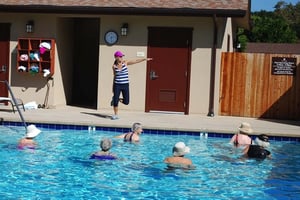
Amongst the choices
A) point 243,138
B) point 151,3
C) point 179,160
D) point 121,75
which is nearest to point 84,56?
point 151,3

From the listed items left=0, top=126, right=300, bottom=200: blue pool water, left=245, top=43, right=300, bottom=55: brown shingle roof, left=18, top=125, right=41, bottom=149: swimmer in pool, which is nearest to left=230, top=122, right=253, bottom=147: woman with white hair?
left=0, top=126, right=300, bottom=200: blue pool water

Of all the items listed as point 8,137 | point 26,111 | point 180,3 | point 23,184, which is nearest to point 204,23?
point 180,3

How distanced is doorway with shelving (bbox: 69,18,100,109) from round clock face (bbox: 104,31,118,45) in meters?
2.61

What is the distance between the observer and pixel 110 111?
49.0ft

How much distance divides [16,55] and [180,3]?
16.8 feet

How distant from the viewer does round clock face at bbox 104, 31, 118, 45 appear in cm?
1502

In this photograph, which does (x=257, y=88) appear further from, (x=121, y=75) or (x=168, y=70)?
(x=121, y=75)

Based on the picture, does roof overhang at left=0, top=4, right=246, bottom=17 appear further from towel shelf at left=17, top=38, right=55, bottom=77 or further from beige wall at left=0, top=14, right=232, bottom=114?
towel shelf at left=17, top=38, right=55, bottom=77

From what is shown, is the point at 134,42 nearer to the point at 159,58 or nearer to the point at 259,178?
the point at 159,58

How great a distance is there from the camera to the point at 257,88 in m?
14.8

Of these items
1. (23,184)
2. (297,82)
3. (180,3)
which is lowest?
(23,184)

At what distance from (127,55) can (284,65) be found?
442 cm

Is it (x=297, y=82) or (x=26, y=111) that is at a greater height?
(x=297, y=82)

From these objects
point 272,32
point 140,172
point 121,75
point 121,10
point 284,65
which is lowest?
point 140,172
